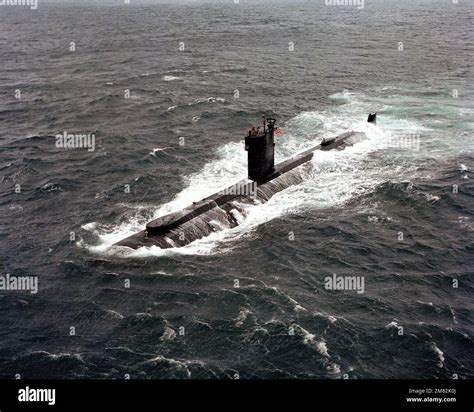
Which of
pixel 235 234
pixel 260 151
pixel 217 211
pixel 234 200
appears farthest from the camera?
pixel 260 151

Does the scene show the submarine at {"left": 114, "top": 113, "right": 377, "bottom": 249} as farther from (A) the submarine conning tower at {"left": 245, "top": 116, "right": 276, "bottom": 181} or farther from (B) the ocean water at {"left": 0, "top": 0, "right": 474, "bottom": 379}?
(B) the ocean water at {"left": 0, "top": 0, "right": 474, "bottom": 379}

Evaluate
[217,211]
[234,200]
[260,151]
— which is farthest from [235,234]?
[260,151]

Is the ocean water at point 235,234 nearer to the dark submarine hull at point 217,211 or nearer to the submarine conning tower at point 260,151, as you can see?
the dark submarine hull at point 217,211

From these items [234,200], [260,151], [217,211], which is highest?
[260,151]

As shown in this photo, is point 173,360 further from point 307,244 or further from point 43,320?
point 307,244

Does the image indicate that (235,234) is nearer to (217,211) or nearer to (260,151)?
(217,211)

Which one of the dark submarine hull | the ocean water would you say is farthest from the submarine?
the ocean water

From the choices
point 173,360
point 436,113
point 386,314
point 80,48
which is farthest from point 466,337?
point 80,48

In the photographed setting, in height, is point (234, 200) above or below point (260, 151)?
below

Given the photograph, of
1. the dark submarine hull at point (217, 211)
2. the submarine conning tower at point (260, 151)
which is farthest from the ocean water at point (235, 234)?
the submarine conning tower at point (260, 151)
